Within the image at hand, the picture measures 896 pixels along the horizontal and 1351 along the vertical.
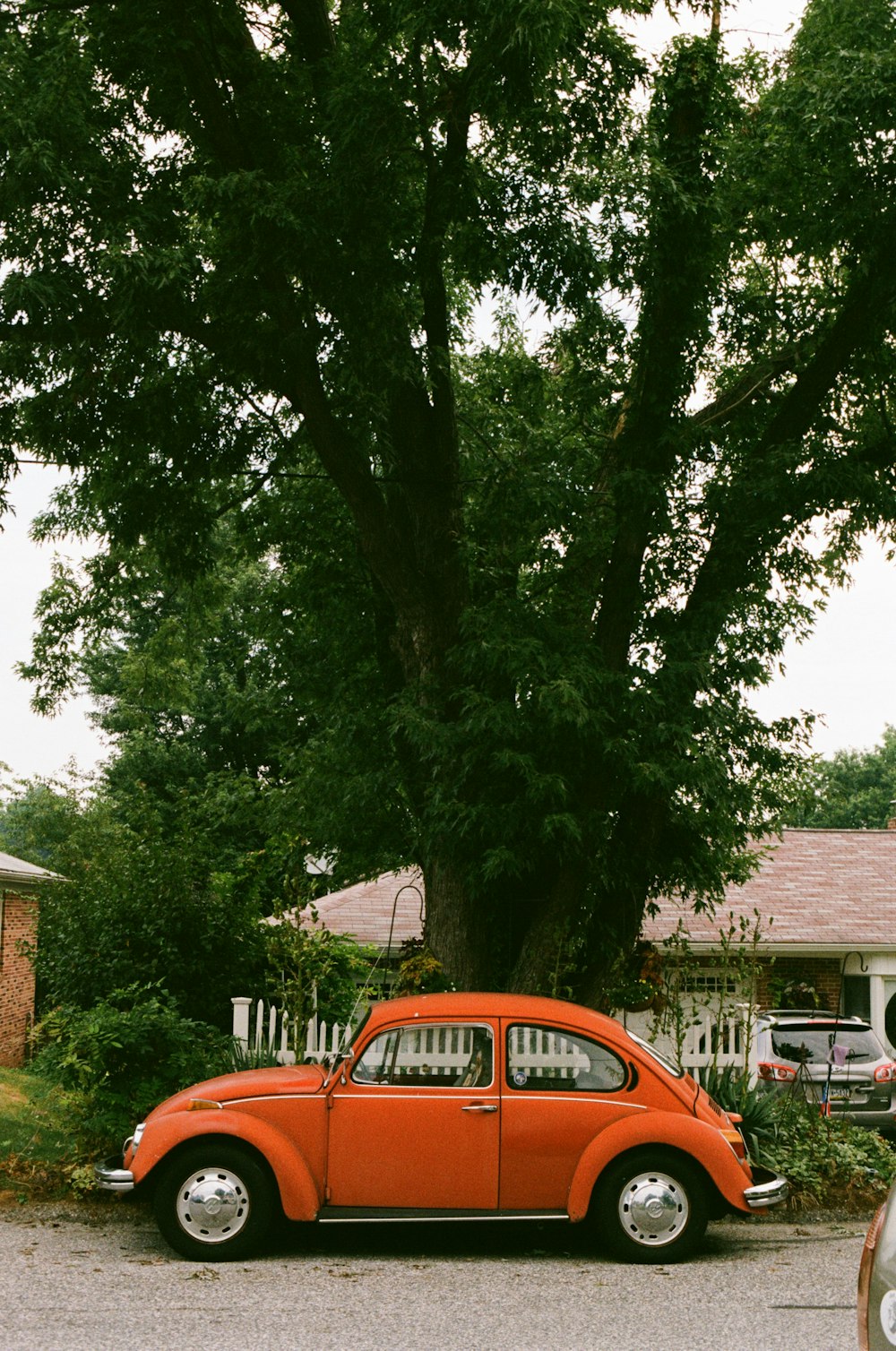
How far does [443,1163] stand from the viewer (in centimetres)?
803

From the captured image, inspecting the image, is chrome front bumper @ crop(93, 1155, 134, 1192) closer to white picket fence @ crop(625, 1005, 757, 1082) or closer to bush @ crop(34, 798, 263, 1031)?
bush @ crop(34, 798, 263, 1031)

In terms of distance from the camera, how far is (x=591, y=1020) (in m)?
8.46

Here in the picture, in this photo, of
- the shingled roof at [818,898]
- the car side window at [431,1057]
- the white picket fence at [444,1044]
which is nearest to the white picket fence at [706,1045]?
the white picket fence at [444,1044]

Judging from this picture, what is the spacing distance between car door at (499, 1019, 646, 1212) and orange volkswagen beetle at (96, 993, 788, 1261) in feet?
0.04

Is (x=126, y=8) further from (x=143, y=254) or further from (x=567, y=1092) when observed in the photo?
(x=567, y=1092)

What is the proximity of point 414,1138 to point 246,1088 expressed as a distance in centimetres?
110

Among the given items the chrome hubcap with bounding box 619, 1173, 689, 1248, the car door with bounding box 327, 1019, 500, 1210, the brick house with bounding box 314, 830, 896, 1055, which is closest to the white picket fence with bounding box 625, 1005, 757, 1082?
the chrome hubcap with bounding box 619, 1173, 689, 1248

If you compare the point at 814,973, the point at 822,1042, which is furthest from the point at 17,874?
the point at 814,973

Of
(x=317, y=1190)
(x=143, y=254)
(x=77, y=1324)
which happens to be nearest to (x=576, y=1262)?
(x=317, y=1190)

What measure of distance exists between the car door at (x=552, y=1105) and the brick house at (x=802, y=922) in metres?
11.5

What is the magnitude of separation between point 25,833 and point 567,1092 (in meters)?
37.5

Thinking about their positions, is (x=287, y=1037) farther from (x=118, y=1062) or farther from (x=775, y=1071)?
(x=775, y=1071)

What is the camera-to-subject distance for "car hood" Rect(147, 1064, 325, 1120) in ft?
27.0

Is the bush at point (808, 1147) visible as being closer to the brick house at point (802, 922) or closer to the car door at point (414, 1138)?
the car door at point (414, 1138)
